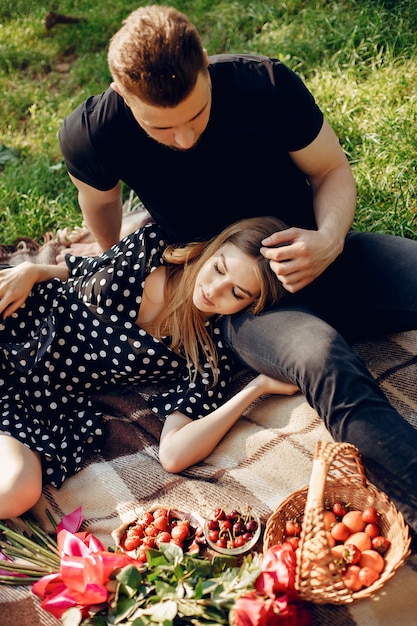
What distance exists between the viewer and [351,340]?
9.86 feet

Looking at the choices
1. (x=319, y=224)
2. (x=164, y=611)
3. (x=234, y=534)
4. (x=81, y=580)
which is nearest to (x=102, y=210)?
(x=319, y=224)

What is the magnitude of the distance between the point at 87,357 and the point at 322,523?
1378mm

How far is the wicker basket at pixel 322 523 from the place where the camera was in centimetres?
200

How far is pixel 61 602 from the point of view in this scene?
6.77 feet

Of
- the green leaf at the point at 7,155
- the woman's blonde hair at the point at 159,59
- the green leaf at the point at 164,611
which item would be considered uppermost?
the woman's blonde hair at the point at 159,59

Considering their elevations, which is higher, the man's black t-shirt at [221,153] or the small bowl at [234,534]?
the man's black t-shirt at [221,153]

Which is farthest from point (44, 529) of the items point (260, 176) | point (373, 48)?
point (373, 48)

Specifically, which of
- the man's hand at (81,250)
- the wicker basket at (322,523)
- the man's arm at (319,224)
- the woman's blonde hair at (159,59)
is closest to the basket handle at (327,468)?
the wicker basket at (322,523)

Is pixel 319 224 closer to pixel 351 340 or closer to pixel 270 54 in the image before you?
pixel 351 340

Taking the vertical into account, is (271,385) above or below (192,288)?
below

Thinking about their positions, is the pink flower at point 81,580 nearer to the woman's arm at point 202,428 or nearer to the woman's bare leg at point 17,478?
the woman's bare leg at point 17,478

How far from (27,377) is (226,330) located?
91 centimetres

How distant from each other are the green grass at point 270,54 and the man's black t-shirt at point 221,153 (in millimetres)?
977

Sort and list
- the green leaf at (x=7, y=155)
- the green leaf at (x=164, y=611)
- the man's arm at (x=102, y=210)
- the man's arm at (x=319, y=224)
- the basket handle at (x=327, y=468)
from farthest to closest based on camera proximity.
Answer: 1. the green leaf at (x=7, y=155)
2. the man's arm at (x=102, y=210)
3. the man's arm at (x=319, y=224)
4. the basket handle at (x=327, y=468)
5. the green leaf at (x=164, y=611)
